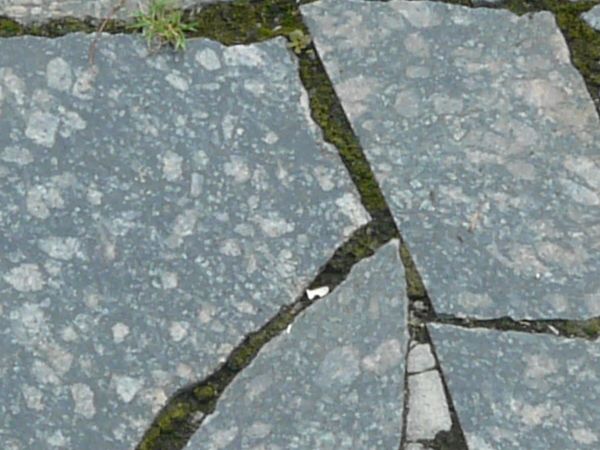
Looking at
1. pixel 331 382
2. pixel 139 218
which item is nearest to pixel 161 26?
pixel 139 218

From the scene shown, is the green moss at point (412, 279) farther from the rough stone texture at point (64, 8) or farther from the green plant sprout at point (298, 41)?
the rough stone texture at point (64, 8)

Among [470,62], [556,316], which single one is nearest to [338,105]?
[470,62]

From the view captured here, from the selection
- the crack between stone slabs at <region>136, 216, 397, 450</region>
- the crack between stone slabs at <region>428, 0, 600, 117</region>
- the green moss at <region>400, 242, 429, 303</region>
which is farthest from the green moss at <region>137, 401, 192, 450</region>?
the crack between stone slabs at <region>428, 0, 600, 117</region>

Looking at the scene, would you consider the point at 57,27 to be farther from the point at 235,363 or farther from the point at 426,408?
the point at 426,408

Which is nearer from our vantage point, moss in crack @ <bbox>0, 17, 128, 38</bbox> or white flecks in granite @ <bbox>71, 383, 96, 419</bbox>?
white flecks in granite @ <bbox>71, 383, 96, 419</bbox>

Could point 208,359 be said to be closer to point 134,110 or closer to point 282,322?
point 282,322

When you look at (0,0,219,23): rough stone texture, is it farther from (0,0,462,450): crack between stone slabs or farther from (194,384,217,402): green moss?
(194,384,217,402): green moss

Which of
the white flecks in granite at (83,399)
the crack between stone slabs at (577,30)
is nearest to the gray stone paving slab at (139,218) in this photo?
the white flecks in granite at (83,399)
